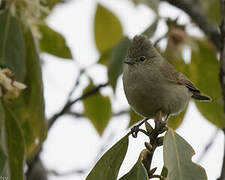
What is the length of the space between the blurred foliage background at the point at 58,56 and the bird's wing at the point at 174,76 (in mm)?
61

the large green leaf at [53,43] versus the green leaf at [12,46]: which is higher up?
the green leaf at [12,46]

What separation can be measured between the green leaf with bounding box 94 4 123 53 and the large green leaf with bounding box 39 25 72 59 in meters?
0.45

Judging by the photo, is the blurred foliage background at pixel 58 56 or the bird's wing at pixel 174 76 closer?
the blurred foliage background at pixel 58 56

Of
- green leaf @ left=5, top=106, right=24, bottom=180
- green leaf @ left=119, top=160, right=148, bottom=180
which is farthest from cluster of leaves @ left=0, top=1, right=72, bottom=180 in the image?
green leaf @ left=119, top=160, right=148, bottom=180

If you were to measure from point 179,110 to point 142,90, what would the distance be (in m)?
0.46

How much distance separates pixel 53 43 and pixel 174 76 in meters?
1.00

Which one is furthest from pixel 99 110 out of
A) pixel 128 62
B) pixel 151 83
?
pixel 151 83

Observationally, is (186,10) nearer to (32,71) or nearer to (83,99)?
(83,99)

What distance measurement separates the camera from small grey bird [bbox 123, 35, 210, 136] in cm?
378

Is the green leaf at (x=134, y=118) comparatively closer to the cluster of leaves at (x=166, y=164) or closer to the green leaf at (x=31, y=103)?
the green leaf at (x=31, y=103)

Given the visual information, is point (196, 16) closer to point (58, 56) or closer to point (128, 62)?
point (128, 62)

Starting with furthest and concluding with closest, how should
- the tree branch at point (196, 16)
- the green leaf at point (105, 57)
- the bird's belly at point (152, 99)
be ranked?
the tree branch at point (196, 16) < the green leaf at point (105, 57) < the bird's belly at point (152, 99)

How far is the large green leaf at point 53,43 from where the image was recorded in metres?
4.20

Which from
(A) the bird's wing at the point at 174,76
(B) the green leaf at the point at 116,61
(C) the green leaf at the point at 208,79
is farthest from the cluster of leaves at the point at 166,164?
(C) the green leaf at the point at 208,79
